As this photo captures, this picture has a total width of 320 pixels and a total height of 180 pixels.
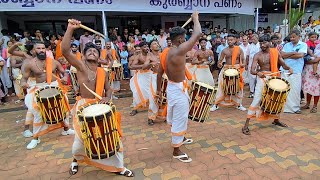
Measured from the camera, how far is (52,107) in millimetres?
4219

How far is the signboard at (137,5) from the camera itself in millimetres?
8867

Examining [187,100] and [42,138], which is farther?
[42,138]

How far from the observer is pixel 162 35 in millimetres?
12000

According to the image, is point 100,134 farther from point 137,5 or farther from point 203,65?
point 137,5

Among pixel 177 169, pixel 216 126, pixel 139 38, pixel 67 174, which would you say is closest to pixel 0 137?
pixel 67 174

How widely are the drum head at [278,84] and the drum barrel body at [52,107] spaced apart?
3528mm

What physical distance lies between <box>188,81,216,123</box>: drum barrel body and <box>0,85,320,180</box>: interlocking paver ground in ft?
1.96

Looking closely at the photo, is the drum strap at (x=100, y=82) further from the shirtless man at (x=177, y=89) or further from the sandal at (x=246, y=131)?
the sandal at (x=246, y=131)

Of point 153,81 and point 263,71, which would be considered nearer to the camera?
point 263,71

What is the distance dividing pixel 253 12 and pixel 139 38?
6.50 m

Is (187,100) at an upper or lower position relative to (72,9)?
lower

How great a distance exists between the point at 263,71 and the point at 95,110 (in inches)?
137

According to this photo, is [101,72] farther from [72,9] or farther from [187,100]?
[72,9]

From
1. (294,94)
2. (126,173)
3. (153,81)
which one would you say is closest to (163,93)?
(153,81)
